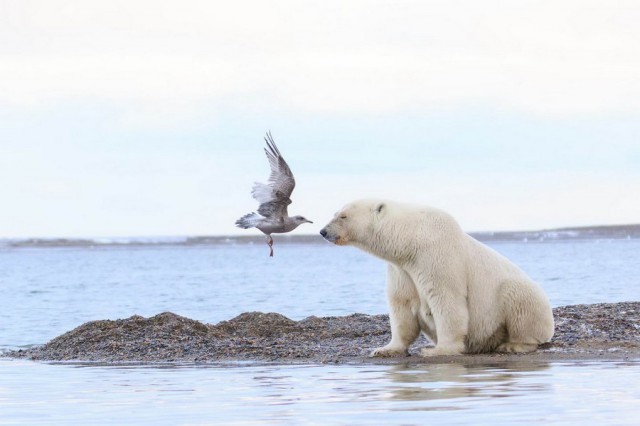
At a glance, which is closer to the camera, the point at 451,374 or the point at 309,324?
the point at 451,374

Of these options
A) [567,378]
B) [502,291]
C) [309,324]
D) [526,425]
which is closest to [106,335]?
[309,324]

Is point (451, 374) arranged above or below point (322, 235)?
below

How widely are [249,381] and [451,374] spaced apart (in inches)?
72.1

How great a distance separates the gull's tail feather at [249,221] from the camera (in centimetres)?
1816

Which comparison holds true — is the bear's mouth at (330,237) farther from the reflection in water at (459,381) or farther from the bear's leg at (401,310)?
the reflection in water at (459,381)

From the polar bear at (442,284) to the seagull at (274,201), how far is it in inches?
199

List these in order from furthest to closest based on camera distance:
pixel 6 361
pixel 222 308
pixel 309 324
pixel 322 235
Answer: pixel 222 308, pixel 309 324, pixel 6 361, pixel 322 235

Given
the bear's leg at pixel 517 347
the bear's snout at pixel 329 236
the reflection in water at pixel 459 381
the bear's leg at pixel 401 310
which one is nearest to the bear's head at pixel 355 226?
the bear's snout at pixel 329 236

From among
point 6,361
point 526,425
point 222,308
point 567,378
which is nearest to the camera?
point 526,425

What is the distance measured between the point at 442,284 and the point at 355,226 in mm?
1091

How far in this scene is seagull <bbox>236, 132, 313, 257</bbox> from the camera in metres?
17.3

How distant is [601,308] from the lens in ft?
55.4

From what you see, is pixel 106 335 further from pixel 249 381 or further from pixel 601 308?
pixel 601 308

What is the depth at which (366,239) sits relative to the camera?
12172mm
